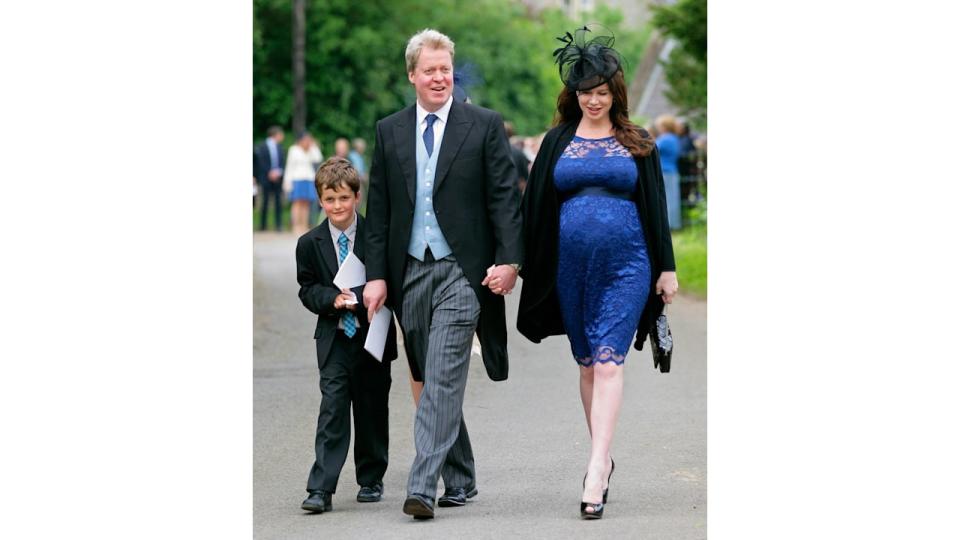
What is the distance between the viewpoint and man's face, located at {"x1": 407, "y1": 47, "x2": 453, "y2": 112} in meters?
7.62

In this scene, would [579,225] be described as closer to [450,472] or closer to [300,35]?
[450,472]

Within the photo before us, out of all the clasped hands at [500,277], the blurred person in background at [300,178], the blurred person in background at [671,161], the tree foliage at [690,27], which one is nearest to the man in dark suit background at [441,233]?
the clasped hands at [500,277]

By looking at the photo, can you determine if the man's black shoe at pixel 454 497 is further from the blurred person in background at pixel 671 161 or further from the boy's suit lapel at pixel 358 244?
the blurred person in background at pixel 671 161

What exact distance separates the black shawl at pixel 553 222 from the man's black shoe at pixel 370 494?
1.19 meters

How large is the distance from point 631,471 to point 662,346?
45.0 inches

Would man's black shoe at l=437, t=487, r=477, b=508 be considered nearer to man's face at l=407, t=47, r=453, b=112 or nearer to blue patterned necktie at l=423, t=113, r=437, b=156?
blue patterned necktie at l=423, t=113, r=437, b=156

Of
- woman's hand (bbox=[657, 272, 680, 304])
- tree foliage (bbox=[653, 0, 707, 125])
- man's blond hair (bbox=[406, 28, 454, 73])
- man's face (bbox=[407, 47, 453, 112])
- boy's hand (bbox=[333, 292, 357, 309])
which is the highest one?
tree foliage (bbox=[653, 0, 707, 125])

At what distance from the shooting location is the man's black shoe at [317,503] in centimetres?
811

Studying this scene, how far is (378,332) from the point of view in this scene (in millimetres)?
8047

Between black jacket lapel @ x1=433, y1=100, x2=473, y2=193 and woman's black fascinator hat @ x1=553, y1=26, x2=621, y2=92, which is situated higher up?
woman's black fascinator hat @ x1=553, y1=26, x2=621, y2=92

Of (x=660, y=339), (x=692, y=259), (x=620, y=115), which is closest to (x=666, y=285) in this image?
(x=660, y=339)

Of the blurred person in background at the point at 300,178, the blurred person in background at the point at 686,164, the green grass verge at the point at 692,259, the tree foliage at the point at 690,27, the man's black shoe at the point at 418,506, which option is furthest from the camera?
the blurred person in background at the point at 300,178

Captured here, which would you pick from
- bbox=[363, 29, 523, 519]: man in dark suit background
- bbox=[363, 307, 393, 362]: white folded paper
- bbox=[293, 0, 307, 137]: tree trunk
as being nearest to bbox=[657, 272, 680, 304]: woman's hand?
bbox=[363, 29, 523, 519]: man in dark suit background

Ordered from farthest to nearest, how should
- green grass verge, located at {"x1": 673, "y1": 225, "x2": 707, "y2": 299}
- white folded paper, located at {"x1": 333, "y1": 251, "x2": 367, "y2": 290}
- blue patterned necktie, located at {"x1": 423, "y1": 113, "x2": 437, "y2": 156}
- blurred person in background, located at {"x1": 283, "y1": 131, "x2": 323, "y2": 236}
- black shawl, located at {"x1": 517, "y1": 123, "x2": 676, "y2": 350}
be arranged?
blurred person in background, located at {"x1": 283, "y1": 131, "x2": 323, "y2": 236}
green grass verge, located at {"x1": 673, "y1": 225, "x2": 707, "y2": 299}
white folded paper, located at {"x1": 333, "y1": 251, "x2": 367, "y2": 290}
black shawl, located at {"x1": 517, "y1": 123, "x2": 676, "y2": 350}
blue patterned necktie, located at {"x1": 423, "y1": 113, "x2": 437, "y2": 156}
